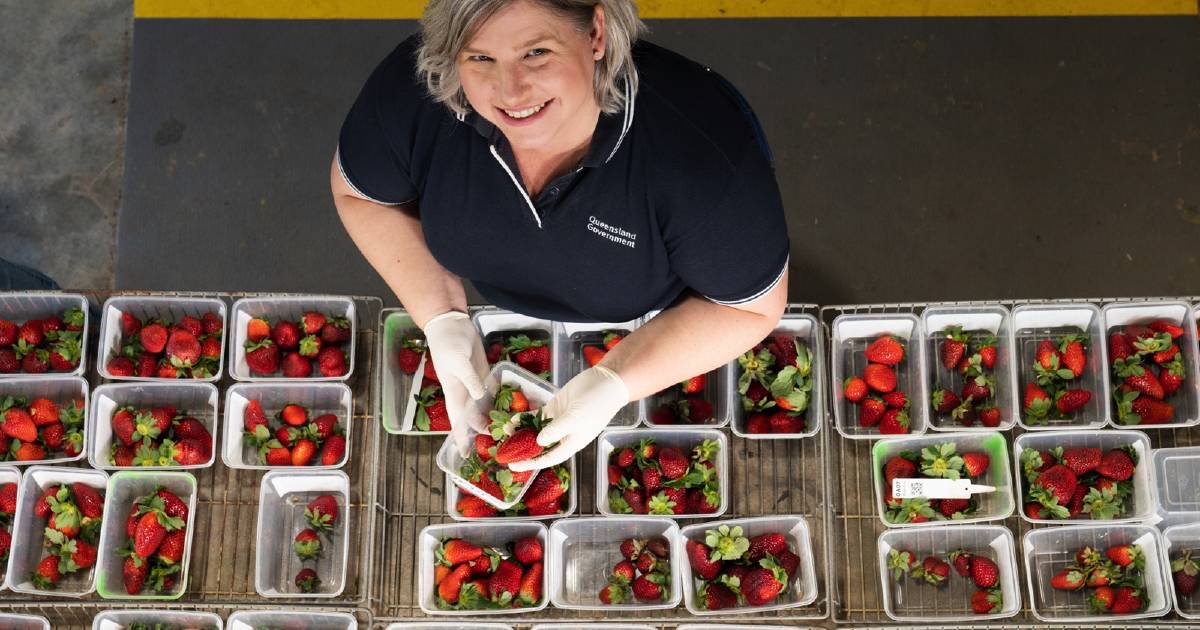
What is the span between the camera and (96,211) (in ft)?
12.8

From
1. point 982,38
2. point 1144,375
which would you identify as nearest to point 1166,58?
point 982,38

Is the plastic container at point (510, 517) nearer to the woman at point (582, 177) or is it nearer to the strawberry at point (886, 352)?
the woman at point (582, 177)

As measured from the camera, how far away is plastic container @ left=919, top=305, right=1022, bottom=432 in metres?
2.63

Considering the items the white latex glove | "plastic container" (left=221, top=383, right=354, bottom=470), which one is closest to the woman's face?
the white latex glove

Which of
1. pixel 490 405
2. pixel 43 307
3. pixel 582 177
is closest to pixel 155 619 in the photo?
pixel 43 307

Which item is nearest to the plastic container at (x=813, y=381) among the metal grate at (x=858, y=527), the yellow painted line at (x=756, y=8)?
the metal grate at (x=858, y=527)

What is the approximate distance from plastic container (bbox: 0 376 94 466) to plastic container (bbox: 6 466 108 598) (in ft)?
0.18

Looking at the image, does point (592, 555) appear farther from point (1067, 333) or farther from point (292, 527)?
point (1067, 333)

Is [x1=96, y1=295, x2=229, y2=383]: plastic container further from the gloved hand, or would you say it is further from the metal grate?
the metal grate

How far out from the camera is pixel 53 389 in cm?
276

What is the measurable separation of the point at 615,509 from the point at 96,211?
104 inches

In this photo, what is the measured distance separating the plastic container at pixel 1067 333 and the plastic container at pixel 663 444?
2.65 feet

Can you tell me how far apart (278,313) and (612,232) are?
1503 millimetres

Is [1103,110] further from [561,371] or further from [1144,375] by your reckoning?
[561,371]
